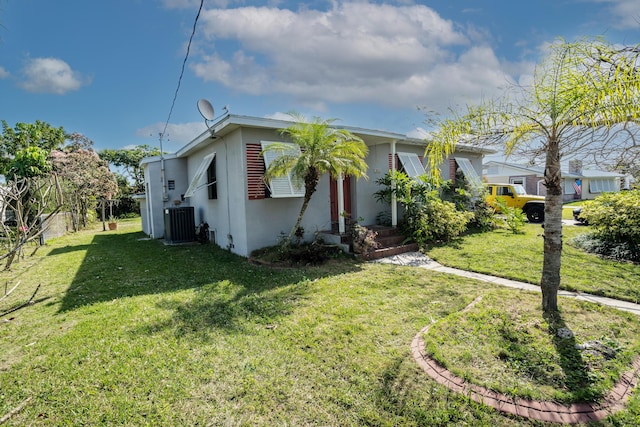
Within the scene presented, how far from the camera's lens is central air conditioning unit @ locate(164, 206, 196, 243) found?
11.6 meters

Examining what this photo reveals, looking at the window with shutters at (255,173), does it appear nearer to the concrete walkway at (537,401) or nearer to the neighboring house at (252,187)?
the neighboring house at (252,187)

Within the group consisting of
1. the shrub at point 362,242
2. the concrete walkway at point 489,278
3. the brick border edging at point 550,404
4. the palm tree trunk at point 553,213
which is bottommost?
the brick border edging at point 550,404

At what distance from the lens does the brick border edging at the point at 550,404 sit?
2535 mm

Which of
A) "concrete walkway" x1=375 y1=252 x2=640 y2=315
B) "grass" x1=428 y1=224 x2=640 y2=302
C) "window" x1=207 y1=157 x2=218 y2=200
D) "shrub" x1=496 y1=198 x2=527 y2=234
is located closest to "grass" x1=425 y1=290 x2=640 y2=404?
"concrete walkway" x1=375 y1=252 x2=640 y2=315

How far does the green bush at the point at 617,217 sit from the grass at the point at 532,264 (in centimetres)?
82

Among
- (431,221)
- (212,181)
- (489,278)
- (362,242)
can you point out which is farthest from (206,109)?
(489,278)

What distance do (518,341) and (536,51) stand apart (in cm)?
370

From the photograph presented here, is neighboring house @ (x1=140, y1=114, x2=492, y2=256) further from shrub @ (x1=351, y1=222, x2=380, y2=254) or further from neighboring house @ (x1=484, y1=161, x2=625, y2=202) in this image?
neighboring house @ (x1=484, y1=161, x2=625, y2=202)

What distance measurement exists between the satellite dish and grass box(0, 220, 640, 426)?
4.64 metres

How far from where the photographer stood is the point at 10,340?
428 centimetres

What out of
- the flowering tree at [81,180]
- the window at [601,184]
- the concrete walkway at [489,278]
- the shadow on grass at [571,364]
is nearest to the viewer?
the shadow on grass at [571,364]

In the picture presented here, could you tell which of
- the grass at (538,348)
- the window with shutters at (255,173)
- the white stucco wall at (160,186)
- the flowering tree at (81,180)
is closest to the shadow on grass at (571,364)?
the grass at (538,348)

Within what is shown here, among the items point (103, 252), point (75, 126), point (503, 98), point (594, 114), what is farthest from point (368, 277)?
point (75, 126)

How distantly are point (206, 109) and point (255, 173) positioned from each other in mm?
2508
